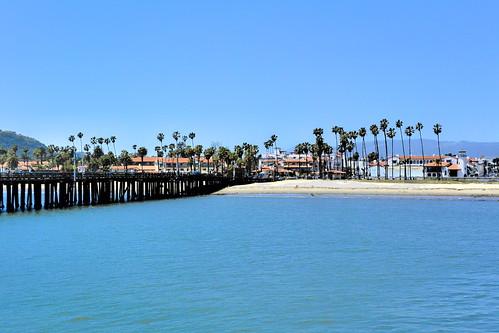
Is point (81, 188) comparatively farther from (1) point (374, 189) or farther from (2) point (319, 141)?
(2) point (319, 141)

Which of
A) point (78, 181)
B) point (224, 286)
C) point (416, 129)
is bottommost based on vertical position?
point (224, 286)

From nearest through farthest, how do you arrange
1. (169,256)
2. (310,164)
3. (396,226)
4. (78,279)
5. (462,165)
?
(78,279) < (169,256) < (396,226) < (462,165) < (310,164)

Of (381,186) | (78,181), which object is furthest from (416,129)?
(78,181)

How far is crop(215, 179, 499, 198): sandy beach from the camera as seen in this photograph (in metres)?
100

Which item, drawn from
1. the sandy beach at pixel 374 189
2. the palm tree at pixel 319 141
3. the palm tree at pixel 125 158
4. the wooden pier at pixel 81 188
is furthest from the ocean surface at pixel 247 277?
the palm tree at pixel 125 158

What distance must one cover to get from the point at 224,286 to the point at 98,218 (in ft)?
110

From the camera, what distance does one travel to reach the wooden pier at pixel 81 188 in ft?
203

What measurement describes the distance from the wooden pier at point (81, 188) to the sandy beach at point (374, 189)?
4862 millimetres

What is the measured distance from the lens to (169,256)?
A: 107ft

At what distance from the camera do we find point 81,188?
2852 inches

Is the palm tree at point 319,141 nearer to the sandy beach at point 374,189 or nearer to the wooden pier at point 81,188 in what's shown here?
the sandy beach at point 374,189

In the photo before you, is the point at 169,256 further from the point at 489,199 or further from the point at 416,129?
the point at 416,129

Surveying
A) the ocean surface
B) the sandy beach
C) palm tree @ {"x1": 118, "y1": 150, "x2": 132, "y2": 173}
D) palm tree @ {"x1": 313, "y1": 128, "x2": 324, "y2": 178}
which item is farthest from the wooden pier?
palm tree @ {"x1": 118, "y1": 150, "x2": 132, "y2": 173}

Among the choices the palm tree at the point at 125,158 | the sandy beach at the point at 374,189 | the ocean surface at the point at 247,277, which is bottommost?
the ocean surface at the point at 247,277
